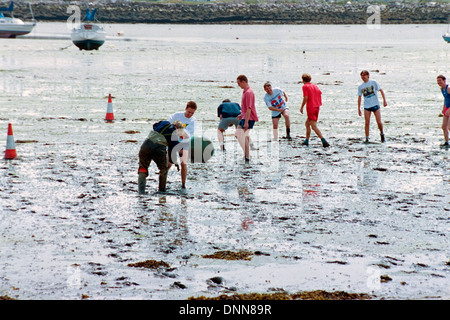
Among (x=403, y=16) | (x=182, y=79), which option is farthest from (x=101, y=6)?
(x=182, y=79)

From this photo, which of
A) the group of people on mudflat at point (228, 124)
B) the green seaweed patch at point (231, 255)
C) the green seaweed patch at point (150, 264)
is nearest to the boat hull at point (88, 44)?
the group of people on mudflat at point (228, 124)

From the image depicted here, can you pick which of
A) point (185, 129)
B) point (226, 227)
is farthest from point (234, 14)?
point (226, 227)

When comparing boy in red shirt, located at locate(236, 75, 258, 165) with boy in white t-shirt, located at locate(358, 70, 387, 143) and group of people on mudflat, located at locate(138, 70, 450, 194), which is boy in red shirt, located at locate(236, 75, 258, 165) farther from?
boy in white t-shirt, located at locate(358, 70, 387, 143)

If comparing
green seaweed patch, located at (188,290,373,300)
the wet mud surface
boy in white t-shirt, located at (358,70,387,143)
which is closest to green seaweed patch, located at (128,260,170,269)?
the wet mud surface

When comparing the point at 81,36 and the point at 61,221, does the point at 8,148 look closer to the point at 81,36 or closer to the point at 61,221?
the point at 61,221

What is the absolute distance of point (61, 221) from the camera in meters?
8.90

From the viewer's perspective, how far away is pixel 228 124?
14086 millimetres

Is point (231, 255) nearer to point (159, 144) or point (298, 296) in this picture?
point (298, 296)

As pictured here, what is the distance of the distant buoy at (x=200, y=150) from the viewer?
12818 millimetres

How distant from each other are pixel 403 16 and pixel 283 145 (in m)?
148

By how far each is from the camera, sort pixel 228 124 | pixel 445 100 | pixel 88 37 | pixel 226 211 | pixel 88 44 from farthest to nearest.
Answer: pixel 88 44 < pixel 88 37 < pixel 445 100 < pixel 228 124 < pixel 226 211

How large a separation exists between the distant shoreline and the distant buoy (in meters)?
134

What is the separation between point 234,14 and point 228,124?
136524 mm

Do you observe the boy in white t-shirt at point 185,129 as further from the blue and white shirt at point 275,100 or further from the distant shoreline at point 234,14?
the distant shoreline at point 234,14
